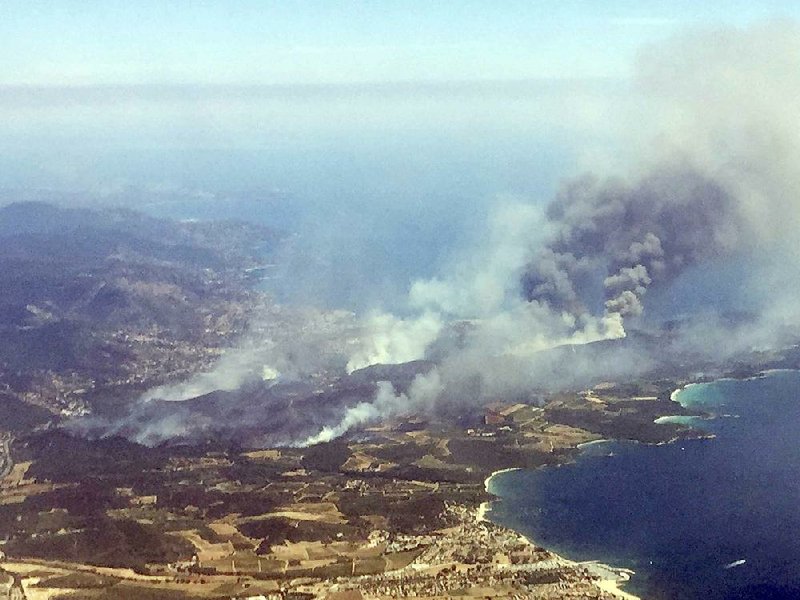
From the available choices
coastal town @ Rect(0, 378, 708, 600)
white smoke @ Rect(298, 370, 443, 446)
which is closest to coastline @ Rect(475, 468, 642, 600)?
coastal town @ Rect(0, 378, 708, 600)

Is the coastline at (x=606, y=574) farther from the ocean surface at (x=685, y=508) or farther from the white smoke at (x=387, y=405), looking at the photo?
the white smoke at (x=387, y=405)

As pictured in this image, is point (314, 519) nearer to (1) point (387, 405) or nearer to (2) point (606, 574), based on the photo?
(2) point (606, 574)

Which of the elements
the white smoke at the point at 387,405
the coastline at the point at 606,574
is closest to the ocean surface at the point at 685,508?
the coastline at the point at 606,574

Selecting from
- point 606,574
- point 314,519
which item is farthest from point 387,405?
point 606,574

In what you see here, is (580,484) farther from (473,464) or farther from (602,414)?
(602,414)

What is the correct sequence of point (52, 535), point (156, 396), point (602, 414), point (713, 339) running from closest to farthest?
point (52, 535), point (602, 414), point (156, 396), point (713, 339)

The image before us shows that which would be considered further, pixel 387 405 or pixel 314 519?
pixel 387 405

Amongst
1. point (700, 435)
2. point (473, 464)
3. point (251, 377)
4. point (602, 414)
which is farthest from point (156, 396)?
point (700, 435)

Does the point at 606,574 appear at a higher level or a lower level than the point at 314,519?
lower
